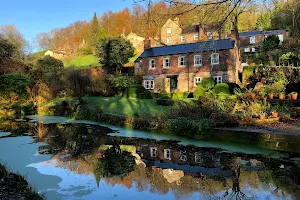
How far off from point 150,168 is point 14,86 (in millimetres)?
20390

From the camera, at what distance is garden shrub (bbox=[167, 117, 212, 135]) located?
1061 centimetres

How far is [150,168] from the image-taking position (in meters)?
6.93

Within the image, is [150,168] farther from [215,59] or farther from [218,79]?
[215,59]

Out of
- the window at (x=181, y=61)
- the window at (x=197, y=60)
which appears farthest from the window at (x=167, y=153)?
the window at (x=181, y=61)

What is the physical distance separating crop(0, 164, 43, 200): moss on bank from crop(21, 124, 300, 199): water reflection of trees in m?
1.48

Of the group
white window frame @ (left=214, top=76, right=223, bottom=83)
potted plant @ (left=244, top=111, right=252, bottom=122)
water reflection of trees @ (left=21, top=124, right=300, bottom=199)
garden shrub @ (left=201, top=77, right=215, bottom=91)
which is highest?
white window frame @ (left=214, top=76, right=223, bottom=83)

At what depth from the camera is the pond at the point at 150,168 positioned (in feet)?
17.6

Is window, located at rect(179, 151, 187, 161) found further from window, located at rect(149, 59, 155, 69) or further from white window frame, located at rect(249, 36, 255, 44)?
white window frame, located at rect(249, 36, 255, 44)

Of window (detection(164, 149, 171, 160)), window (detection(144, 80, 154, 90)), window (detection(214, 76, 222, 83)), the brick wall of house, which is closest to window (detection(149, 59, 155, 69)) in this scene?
the brick wall of house

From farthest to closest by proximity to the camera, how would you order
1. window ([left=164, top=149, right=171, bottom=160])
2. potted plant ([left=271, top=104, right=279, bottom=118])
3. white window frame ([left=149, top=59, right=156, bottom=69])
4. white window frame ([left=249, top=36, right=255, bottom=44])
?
white window frame ([left=249, top=36, right=255, bottom=44]) < white window frame ([left=149, top=59, right=156, bottom=69]) < potted plant ([left=271, top=104, right=279, bottom=118]) < window ([left=164, top=149, right=171, bottom=160])

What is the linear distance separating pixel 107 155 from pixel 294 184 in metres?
5.06

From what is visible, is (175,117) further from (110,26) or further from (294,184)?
(110,26)

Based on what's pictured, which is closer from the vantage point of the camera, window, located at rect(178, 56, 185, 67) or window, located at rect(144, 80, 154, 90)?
window, located at rect(178, 56, 185, 67)

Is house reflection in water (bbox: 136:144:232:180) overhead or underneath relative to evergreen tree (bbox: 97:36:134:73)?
underneath
